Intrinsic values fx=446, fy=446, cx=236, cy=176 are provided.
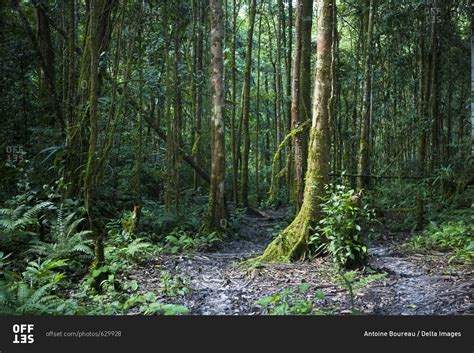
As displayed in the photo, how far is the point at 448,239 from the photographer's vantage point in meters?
7.76

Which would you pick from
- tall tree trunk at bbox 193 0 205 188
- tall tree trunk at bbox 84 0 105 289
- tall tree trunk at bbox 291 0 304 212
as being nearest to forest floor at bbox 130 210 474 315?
tall tree trunk at bbox 84 0 105 289

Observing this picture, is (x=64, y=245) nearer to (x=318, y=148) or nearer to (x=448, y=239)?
(x=318, y=148)

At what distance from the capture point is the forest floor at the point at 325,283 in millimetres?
4586

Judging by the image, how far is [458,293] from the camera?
475 cm

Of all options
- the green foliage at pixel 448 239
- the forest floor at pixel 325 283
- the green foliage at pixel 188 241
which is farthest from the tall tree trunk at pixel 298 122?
the green foliage at pixel 448 239

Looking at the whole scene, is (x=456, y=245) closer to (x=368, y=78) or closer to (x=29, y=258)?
(x=368, y=78)

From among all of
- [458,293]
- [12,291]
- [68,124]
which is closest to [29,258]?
[12,291]

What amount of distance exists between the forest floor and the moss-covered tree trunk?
0.37 m

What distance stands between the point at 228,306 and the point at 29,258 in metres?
3.27

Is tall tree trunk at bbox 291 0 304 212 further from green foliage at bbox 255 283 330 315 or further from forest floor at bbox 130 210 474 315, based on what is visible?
green foliage at bbox 255 283 330 315
